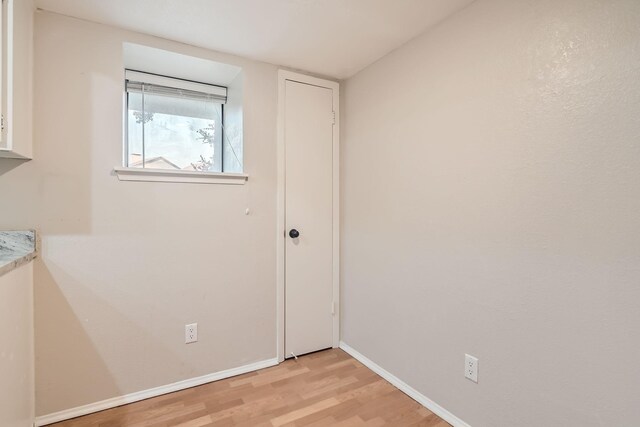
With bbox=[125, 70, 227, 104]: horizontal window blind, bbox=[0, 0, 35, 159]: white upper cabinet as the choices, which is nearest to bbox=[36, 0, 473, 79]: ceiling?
bbox=[0, 0, 35, 159]: white upper cabinet

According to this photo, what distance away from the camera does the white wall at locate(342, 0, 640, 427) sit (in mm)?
1130

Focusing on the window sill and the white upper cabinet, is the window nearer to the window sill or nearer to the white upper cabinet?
the window sill

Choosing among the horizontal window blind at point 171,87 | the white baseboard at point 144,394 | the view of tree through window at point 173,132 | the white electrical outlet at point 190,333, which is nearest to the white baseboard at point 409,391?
the white baseboard at point 144,394

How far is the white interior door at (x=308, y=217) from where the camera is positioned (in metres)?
2.41

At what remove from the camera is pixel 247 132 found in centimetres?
224

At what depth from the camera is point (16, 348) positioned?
4.44 feet

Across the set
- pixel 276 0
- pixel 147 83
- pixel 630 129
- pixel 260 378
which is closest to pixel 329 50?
pixel 276 0

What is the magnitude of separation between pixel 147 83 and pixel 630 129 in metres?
2.70

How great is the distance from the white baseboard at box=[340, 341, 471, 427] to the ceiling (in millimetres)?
2216

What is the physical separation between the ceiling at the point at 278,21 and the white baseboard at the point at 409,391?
2.22 meters

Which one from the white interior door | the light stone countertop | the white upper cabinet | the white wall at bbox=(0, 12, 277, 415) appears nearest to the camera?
the white upper cabinet

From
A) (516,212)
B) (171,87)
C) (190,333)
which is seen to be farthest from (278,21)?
(190,333)

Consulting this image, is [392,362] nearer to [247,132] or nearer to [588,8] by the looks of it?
[247,132]

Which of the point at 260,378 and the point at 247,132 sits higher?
the point at 247,132
